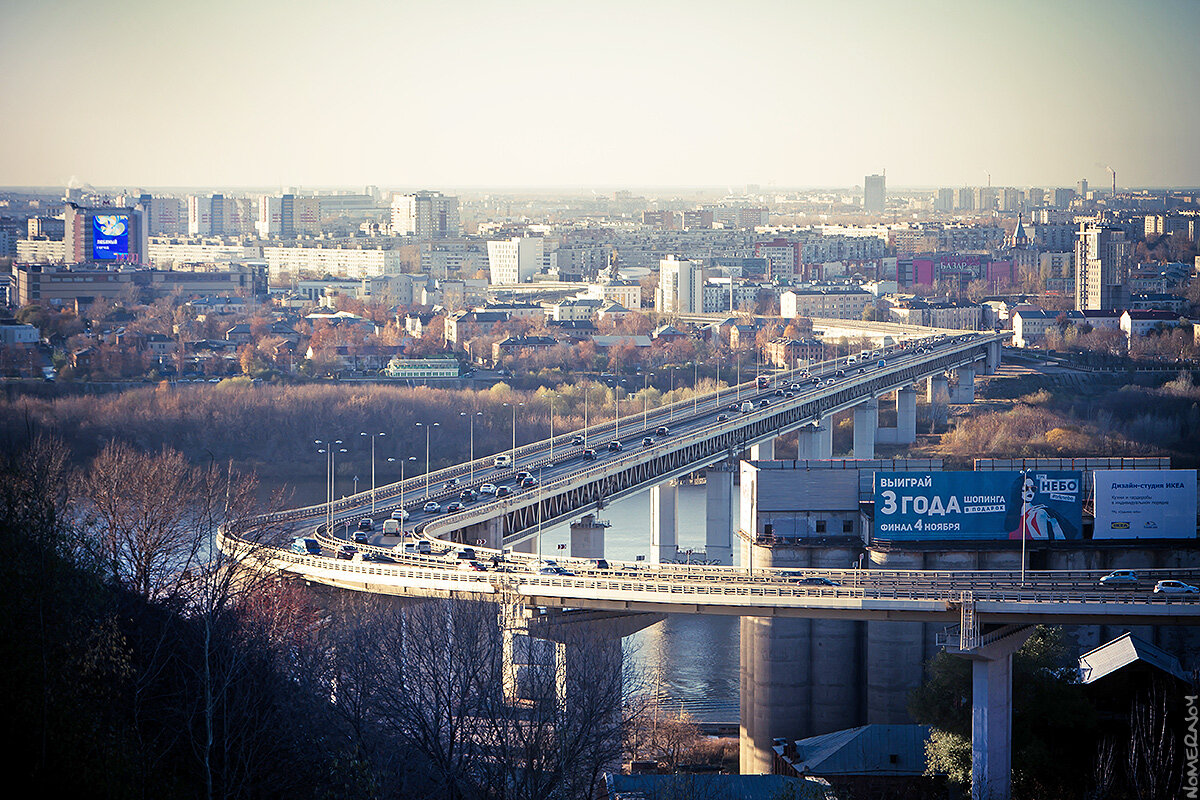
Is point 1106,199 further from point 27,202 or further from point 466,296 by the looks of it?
point 27,202

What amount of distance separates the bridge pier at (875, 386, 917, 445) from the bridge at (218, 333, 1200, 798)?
906cm

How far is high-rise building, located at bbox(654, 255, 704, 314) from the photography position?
48.7m

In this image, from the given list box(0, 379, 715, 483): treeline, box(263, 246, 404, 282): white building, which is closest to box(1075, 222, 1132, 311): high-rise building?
box(0, 379, 715, 483): treeline

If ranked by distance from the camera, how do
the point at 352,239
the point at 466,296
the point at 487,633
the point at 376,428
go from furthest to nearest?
the point at 352,239
the point at 466,296
the point at 376,428
the point at 487,633

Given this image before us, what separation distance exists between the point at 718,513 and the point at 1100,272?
92.3 feet

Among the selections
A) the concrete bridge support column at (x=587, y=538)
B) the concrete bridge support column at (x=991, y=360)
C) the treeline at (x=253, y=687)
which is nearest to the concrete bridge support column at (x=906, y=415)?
the concrete bridge support column at (x=991, y=360)

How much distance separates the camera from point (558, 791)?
8.43 m

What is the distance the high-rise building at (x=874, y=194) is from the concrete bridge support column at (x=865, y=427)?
104 m

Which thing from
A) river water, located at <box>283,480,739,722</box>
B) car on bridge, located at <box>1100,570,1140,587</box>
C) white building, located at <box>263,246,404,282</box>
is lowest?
river water, located at <box>283,480,739,722</box>

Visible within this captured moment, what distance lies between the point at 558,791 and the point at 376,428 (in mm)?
18114

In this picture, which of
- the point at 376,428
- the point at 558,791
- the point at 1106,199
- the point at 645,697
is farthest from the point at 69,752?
Result: the point at 1106,199

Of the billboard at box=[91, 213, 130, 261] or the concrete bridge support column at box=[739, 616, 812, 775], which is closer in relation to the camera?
the concrete bridge support column at box=[739, 616, 812, 775]

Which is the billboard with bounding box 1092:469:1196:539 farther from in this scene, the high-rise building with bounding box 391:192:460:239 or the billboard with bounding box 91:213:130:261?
the high-rise building with bounding box 391:192:460:239

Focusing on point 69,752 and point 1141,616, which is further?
point 1141,616
